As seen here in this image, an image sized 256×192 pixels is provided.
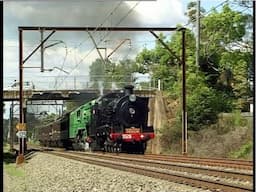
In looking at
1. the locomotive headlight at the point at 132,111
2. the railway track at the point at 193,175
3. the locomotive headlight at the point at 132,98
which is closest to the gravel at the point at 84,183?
the railway track at the point at 193,175

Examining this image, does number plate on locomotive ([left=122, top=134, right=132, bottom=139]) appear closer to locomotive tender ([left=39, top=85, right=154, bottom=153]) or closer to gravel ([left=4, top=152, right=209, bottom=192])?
locomotive tender ([left=39, top=85, right=154, bottom=153])

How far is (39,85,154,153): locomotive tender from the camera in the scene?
18.4 m

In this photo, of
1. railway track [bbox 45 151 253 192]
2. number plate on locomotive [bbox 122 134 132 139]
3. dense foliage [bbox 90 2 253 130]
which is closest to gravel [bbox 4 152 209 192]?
railway track [bbox 45 151 253 192]

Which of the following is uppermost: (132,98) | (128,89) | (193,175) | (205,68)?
(205,68)

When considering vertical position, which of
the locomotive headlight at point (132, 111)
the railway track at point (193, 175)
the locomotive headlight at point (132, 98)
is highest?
the locomotive headlight at point (132, 98)

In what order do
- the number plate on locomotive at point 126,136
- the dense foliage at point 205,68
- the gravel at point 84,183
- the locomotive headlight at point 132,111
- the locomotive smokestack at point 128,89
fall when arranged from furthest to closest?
1. the locomotive headlight at point 132,111
2. the number plate on locomotive at point 126,136
3. the locomotive smokestack at point 128,89
4. the dense foliage at point 205,68
5. the gravel at point 84,183

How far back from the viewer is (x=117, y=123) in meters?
18.5

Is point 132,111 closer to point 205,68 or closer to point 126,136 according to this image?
point 126,136

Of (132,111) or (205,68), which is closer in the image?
(205,68)

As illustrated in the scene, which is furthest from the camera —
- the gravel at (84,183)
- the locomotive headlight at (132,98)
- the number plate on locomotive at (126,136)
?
the locomotive headlight at (132,98)

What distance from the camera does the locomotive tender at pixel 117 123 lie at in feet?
60.2

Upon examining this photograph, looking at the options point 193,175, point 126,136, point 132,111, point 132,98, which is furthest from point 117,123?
point 193,175

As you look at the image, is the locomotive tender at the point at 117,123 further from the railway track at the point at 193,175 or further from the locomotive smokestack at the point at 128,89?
the railway track at the point at 193,175

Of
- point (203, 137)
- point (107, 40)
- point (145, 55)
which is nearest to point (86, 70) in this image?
point (107, 40)
